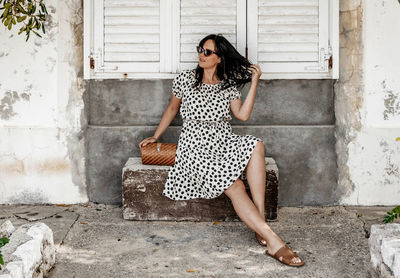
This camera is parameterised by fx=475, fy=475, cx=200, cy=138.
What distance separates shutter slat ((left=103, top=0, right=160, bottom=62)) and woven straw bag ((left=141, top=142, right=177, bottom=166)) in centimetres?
96

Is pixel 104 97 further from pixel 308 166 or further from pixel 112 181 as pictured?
pixel 308 166

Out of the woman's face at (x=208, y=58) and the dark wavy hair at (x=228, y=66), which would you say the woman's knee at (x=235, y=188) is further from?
the woman's face at (x=208, y=58)

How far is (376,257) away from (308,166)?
1.78 meters

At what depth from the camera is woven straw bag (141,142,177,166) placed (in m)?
4.30

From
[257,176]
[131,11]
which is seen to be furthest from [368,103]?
[131,11]

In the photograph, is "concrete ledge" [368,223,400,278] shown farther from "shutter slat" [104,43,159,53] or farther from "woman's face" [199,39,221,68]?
"shutter slat" [104,43,159,53]

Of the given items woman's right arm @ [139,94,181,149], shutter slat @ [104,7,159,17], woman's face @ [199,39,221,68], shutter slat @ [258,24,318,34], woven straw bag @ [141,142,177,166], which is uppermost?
shutter slat @ [104,7,159,17]

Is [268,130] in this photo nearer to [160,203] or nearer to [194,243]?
[160,203]

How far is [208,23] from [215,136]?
1233 mm

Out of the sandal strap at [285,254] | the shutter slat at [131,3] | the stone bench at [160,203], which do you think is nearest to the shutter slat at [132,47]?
the shutter slat at [131,3]

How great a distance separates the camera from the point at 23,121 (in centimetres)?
473

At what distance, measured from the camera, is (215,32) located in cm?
473

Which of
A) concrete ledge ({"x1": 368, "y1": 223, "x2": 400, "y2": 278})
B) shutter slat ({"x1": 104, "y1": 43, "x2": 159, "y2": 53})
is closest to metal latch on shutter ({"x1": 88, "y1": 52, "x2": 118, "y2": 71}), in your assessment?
shutter slat ({"x1": 104, "y1": 43, "x2": 159, "y2": 53})

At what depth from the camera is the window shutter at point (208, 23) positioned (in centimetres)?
469
